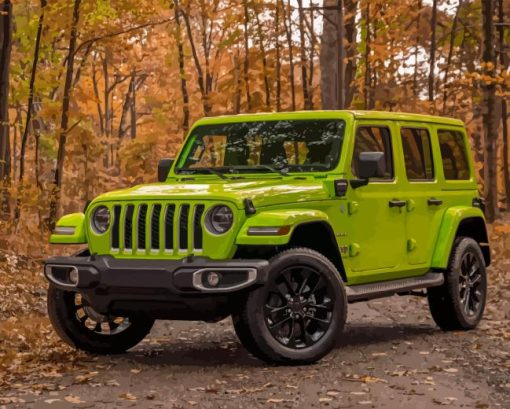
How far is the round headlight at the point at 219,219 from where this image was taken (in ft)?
27.5

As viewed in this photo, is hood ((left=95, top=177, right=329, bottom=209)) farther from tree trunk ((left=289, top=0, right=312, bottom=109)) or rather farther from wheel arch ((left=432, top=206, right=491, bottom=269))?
tree trunk ((left=289, top=0, right=312, bottom=109))

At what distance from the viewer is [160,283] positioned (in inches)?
326

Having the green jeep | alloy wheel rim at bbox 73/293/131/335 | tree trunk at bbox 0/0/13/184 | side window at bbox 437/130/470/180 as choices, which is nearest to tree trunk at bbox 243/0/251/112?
tree trunk at bbox 0/0/13/184

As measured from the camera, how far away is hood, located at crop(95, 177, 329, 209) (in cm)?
848

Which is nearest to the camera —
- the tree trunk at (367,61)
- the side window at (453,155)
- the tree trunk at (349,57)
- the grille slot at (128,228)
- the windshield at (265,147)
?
the grille slot at (128,228)

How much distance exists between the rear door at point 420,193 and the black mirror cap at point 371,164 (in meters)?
1.31

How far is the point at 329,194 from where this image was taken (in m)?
9.20

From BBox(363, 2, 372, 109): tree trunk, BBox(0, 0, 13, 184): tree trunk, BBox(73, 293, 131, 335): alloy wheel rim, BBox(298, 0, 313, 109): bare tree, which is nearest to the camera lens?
BBox(73, 293, 131, 335): alloy wheel rim

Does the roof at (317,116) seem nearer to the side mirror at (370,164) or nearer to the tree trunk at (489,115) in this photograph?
the side mirror at (370,164)

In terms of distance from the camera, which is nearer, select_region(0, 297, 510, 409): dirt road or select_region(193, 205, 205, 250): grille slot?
select_region(0, 297, 510, 409): dirt road

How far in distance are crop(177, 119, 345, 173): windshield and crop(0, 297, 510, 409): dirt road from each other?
1.64 meters

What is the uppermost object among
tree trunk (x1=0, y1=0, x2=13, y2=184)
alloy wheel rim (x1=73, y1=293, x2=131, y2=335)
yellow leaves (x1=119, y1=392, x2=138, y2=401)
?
tree trunk (x1=0, y1=0, x2=13, y2=184)

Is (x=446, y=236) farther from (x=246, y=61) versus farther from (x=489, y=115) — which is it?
(x=246, y=61)

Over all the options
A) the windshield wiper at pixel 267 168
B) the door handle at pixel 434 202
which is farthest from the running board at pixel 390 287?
the windshield wiper at pixel 267 168
